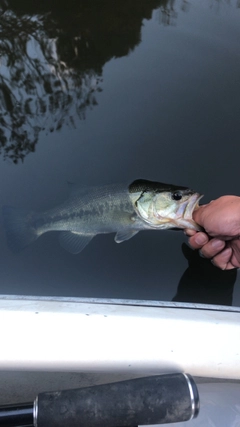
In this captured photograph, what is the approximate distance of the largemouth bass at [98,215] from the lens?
2465 mm

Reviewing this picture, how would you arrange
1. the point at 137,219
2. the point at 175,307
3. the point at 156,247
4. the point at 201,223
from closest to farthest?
the point at 175,307 → the point at 201,223 → the point at 137,219 → the point at 156,247

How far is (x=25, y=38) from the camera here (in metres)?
4.36

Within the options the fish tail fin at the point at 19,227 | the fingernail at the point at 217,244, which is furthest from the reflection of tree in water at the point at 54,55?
the fingernail at the point at 217,244

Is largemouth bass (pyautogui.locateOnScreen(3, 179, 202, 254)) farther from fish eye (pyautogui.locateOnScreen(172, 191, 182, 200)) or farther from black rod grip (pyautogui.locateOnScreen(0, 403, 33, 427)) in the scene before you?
black rod grip (pyautogui.locateOnScreen(0, 403, 33, 427))

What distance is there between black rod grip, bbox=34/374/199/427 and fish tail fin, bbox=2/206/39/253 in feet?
5.38

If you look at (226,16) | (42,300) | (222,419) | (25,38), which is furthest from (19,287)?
(226,16)

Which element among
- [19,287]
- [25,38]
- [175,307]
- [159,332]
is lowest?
[159,332]

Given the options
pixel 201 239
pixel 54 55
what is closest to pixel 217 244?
pixel 201 239

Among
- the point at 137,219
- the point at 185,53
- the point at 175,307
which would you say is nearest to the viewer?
the point at 175,307

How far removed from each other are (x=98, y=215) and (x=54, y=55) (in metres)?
2.50

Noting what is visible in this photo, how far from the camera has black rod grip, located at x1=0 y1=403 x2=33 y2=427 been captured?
117 cm

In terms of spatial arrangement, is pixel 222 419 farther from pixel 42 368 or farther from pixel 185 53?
pixel 185 53

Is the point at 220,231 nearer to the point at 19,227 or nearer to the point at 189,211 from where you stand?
the point at 189,211

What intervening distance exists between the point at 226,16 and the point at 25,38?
2.38 m
